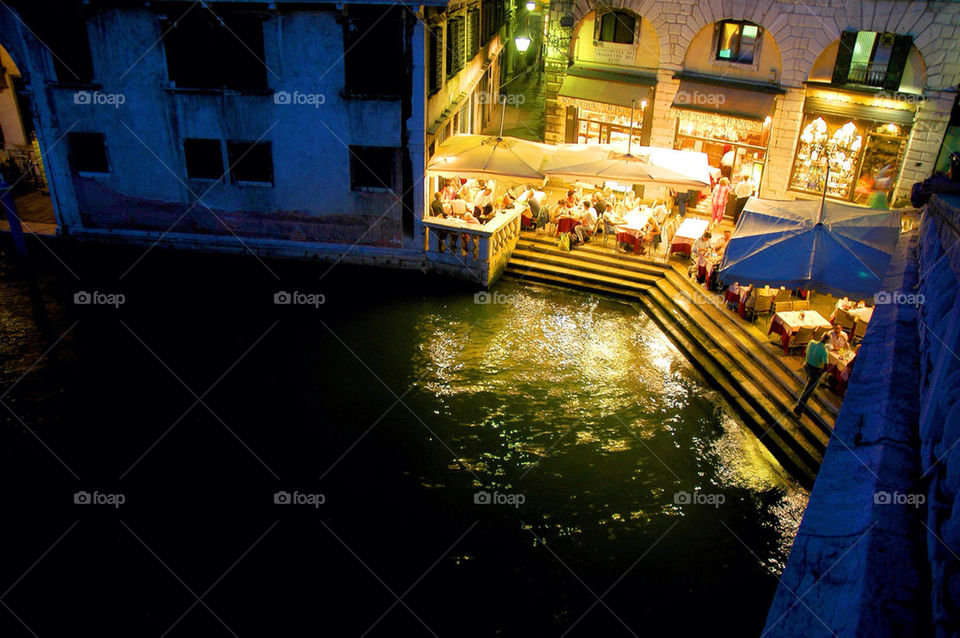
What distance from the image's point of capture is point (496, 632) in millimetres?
8773

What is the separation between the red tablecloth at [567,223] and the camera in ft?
62.8

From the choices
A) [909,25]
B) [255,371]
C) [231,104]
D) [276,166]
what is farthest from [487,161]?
[909,25]

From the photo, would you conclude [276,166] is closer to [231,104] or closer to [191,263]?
[231,104]

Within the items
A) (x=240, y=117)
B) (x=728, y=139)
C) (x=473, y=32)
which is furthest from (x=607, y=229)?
(x=240, y=117)

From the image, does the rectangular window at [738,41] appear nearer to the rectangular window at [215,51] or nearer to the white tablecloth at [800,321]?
the white tablecloth at [800,321]

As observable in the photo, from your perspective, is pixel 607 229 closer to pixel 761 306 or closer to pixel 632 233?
pixel 632 233

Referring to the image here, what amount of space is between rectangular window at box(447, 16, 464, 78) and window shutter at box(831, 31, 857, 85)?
36.6ft

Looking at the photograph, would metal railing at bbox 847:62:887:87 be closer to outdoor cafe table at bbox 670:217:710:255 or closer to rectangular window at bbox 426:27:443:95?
outdoor cafe table at bbox 670:217:710:255

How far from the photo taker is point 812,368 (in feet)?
39.3

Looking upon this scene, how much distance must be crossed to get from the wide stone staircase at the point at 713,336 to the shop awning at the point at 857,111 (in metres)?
6.85

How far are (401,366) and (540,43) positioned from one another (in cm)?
2916

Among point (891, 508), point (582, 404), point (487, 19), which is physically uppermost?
point (487, 19)

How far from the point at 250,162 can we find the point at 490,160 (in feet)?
22.3

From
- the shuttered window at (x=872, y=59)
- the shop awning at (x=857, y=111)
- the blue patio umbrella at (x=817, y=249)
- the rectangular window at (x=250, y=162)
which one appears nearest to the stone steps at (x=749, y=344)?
the blue patio umbrella at (x=817, y=249)
